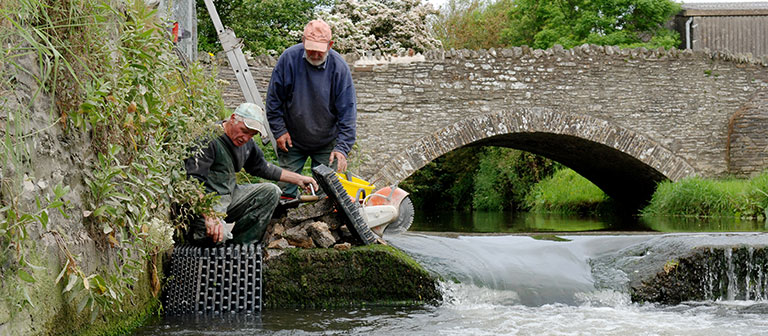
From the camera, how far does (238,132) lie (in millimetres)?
4363

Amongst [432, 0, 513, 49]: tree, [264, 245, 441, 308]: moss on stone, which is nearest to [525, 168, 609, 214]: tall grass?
[432, 0, 513, 49]: tree

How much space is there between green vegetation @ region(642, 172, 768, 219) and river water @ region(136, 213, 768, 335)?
23.5 ft

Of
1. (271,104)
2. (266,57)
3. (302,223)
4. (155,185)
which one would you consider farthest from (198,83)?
(266,57)

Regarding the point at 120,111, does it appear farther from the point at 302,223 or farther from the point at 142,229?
the point at 302,223

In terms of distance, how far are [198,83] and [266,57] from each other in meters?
6.47

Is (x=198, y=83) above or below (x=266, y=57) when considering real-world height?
below

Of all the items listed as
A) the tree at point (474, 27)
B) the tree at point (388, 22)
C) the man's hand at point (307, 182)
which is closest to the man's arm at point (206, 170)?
the man's hand at point (307, 182)

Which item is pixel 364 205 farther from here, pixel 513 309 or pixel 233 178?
pixel 513 309

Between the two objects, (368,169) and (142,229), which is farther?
(368,169)

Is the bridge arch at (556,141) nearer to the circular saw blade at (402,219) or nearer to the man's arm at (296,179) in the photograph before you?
the circular saw blade at (402,219)

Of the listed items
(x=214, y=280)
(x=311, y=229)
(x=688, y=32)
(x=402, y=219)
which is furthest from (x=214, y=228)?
(x=688, y=32)

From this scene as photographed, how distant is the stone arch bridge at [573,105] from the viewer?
39.3ft

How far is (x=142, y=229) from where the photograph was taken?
348 centimetres

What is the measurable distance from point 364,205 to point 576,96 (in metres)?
8.23
